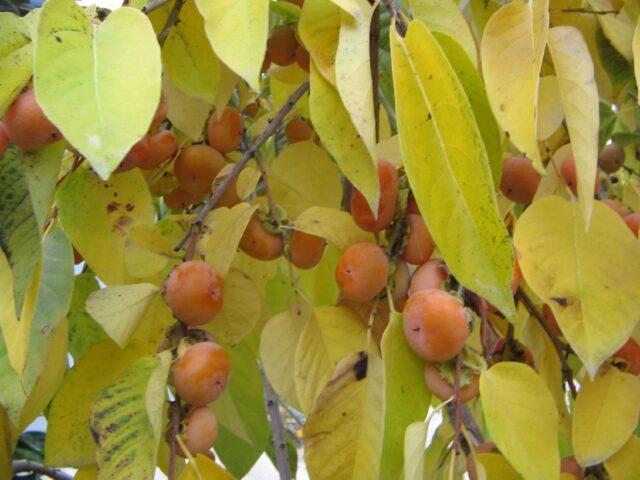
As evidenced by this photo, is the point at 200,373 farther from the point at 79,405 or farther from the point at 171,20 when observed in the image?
the point at 171,20

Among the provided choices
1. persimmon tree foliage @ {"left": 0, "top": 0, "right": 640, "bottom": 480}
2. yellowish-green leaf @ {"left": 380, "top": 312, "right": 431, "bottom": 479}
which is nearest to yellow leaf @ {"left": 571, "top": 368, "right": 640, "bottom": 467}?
persimmon tree foliage @ {"left": 0, "top": 0, "right": 640, "bottom": 480}

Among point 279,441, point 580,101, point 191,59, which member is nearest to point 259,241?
point 191,59

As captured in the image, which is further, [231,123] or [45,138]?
[231,123]

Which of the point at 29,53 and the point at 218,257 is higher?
the point at 29,53

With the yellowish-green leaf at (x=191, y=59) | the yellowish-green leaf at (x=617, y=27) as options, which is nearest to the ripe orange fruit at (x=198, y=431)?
the yellowish-green leaf at (x=191, y=59)

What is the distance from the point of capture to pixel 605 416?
18.4 inches

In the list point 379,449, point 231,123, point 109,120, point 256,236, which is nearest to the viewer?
point 109,120

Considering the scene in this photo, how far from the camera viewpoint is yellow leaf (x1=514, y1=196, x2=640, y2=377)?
405mm

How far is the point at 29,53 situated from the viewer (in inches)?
15.6

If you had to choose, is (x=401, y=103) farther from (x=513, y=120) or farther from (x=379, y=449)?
(x=379, y=449)

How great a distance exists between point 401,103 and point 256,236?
210 millimetres

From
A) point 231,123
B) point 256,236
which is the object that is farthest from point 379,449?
point 231,123

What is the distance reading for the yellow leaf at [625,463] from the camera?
48 cm

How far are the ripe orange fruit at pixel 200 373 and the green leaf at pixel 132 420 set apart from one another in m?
0.01
